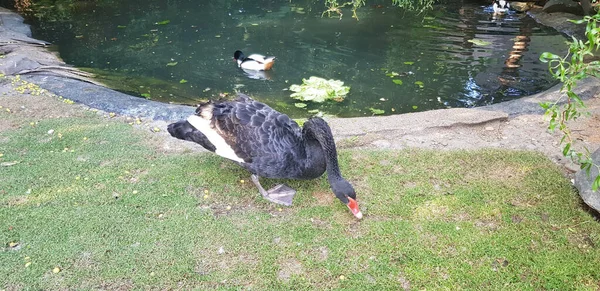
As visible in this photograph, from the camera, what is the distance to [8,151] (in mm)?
4766

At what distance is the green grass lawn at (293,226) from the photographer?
3.16m

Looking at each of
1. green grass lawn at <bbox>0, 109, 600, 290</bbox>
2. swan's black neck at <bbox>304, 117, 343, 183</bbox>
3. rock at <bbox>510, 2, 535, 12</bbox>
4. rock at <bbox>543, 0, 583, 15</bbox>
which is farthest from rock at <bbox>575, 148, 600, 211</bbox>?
rock at <bbox>510, 2, 535, 12</bbox>

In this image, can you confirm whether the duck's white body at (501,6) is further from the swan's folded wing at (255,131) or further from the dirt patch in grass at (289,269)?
the dirt patch in grass at (289,269)

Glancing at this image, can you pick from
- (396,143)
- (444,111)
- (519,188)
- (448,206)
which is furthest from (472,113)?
(448,206)

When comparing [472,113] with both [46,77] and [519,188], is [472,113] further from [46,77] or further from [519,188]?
[46,77]

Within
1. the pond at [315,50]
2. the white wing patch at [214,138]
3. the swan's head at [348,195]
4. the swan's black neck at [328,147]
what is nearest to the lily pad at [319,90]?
the pond at [315,50]

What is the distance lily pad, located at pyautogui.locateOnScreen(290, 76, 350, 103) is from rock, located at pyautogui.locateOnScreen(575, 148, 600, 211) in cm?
396

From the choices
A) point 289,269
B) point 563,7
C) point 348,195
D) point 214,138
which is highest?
point 214,138

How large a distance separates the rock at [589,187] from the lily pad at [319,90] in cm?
396

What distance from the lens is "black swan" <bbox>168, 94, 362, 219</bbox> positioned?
3734 mm

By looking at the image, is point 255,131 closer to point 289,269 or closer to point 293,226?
point 293,226

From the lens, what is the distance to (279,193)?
4.09 m

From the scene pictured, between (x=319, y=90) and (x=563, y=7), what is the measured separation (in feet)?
26.4

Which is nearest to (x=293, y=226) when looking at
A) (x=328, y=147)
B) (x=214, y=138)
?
(x=328, y=147)
